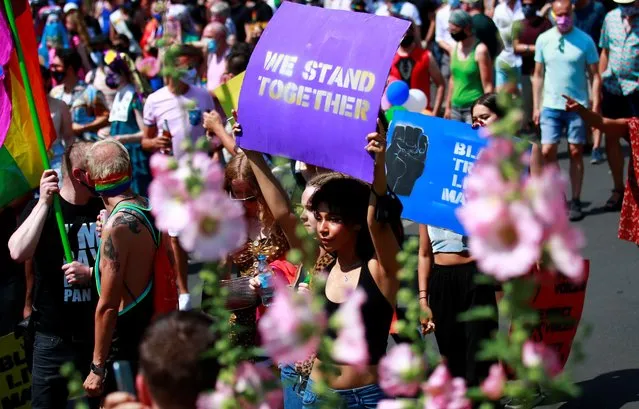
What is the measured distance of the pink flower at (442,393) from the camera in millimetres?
2166

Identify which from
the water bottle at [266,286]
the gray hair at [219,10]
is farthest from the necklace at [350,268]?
the gray hair at [219,10]

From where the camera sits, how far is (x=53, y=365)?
15.9 ft

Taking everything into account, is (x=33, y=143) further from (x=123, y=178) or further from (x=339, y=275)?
(x=339, y=275)

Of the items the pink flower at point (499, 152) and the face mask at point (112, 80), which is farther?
the face mask at point (112, 80)

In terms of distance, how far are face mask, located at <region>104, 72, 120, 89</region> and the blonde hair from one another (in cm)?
511

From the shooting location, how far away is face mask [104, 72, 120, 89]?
9638mm

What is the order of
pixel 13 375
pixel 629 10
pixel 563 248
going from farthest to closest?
Answer: pixel 629 10 → pixel 13 375 → pixel 563 248

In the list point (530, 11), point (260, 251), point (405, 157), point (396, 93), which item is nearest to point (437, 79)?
point (396, 93)

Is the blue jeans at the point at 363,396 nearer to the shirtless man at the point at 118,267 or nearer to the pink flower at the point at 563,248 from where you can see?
the shirtless man at the point at 118,267

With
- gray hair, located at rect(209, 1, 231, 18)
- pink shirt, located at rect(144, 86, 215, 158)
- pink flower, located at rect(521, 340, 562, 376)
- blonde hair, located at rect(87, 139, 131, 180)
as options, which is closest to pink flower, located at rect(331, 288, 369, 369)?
pink flower, located at rect(521, 340, 562, 376)

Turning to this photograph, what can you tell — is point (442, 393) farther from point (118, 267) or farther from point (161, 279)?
point (161, 279)

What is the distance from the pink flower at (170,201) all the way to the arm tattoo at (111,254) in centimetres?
235

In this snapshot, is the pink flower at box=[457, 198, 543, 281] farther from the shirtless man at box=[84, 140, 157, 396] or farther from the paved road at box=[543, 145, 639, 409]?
the paved road at box=[543, 145, 639, 409]

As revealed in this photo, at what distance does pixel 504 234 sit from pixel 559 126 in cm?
796
